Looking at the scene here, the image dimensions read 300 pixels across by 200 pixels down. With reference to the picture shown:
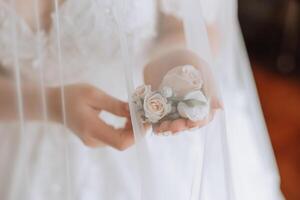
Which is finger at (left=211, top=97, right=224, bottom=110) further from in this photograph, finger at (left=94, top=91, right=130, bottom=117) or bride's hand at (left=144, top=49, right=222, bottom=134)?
finger at (left=94, top=91, right=130, bottom=117)

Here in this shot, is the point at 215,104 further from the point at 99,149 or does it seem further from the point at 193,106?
the point at 99,149

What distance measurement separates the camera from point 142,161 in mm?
638

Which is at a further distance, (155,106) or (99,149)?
(99,149)

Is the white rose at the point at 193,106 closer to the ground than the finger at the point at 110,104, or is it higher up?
closer to the ground

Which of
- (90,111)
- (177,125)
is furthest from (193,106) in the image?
(90,111)

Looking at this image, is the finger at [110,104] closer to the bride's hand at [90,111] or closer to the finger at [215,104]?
the bride's hand at [90,111]

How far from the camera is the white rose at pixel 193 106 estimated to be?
613 millimetres

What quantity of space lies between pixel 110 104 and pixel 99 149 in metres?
0.08

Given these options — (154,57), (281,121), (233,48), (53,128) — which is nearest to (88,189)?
(53,128)

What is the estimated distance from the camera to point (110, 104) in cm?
66

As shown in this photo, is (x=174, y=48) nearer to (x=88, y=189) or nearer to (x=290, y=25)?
(x=88, y=189)

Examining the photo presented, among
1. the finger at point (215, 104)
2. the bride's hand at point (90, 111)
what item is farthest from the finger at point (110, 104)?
the finger at point (215, 104)

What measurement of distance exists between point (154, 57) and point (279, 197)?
1.16ft

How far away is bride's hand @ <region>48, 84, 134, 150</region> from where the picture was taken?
655 millimetres
